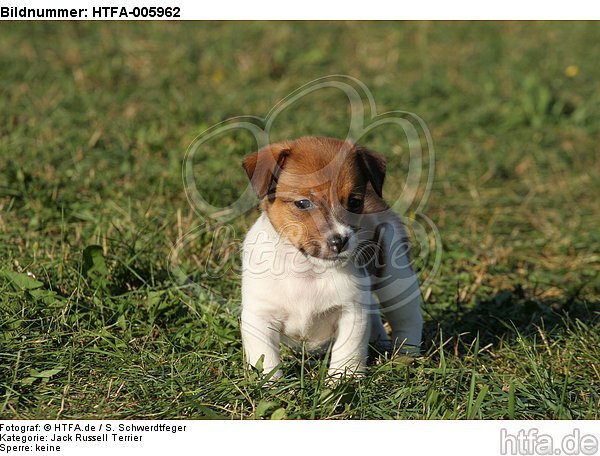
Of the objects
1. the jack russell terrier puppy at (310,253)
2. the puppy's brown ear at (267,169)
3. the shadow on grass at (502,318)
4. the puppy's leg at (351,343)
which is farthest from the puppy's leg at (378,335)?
the puppy's brown ear at (267,169)

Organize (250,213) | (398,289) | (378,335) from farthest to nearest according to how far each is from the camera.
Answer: (250,213), (378,335), (398,289)

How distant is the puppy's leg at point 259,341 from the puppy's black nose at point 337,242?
25.7 inches

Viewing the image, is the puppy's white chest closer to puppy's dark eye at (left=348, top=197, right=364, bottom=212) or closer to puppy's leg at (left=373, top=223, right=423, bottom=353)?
puppy's dark eye at (left=348, top=197, right=364, bottom=212)

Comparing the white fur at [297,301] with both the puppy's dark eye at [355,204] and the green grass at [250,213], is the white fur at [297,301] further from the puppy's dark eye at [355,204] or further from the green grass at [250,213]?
the puppy's dark eye at [355,204]

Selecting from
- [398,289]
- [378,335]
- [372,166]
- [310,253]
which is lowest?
[378,335]

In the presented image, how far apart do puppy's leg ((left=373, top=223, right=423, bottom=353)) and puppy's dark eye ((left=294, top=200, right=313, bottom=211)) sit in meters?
0.79

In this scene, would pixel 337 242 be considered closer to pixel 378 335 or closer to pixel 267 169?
pixel 267 169

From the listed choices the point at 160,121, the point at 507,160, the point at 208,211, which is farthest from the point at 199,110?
the point at 507,160

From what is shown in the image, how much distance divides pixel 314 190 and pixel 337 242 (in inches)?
13.6

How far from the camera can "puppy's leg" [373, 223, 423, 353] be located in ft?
18.6

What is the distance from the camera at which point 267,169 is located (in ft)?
16.6

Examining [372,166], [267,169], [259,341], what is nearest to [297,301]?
[259,341]

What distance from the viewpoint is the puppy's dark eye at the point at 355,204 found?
16.8 ft
